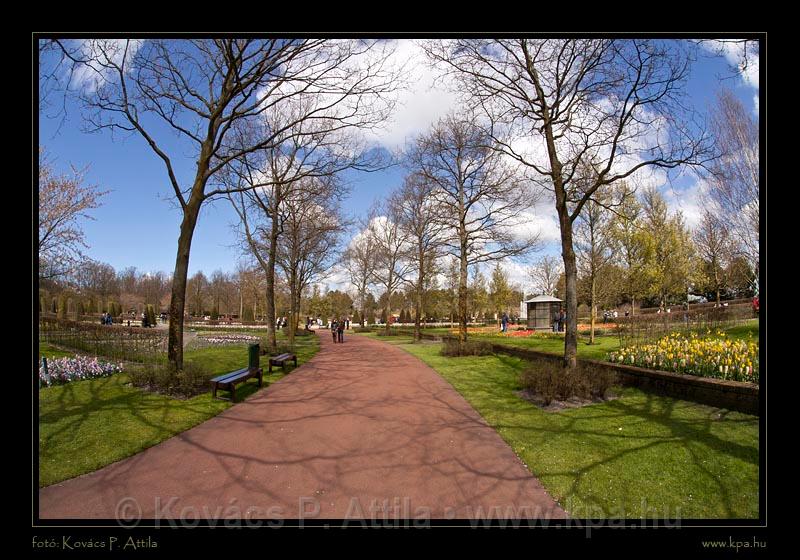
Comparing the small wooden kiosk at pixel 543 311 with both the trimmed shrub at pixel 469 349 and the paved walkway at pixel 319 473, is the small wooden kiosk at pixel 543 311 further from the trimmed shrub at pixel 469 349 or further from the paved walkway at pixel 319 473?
the paved walkway at pixel 319 473

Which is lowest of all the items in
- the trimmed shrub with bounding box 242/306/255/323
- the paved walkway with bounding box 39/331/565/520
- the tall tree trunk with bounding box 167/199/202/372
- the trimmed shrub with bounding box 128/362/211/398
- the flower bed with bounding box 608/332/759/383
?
the trimmed shrub with bounding box 242/306/255/323

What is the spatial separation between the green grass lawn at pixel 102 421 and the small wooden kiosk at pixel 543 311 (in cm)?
2640

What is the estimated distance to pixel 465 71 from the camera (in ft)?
30.8

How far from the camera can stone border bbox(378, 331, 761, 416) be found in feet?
18.7

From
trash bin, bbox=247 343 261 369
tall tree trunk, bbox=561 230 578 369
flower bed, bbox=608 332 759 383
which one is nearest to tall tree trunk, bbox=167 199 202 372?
trash bin, bbox=247 343 261 369

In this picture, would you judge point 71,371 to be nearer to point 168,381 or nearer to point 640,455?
point 168,381

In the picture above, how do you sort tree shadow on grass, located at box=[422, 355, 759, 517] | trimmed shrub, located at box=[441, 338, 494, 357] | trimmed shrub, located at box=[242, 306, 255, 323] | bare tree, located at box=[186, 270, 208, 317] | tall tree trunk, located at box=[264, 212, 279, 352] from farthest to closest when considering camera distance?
trimmed shrub, located at box=[242, 306, 255, 323], bare tree, located at box=[186, 270, 208, 317], tall tree trunk, located at box=[264, 212, 279, 352], trimmed shrub, located at box=[441, 338, 494, 357], tree shadow on grass, located at box=[422, 355, 759, 517]

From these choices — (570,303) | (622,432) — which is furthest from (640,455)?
(570,303)

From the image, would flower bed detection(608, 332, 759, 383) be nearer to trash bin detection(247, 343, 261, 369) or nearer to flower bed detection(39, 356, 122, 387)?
trash bin detection(247, 343, 261, 369)

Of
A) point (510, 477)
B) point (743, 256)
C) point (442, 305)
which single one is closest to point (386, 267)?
point (442, 305)

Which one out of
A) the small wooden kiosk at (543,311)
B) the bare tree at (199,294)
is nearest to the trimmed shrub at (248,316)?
the bare tree at (199,294)

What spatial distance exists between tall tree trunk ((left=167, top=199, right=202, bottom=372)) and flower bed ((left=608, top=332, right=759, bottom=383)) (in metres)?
10.8

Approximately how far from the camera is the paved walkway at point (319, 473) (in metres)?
3.57

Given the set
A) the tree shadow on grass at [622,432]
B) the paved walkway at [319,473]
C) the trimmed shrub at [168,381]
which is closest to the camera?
the paved walkway at [319,473]
